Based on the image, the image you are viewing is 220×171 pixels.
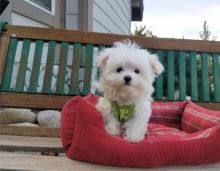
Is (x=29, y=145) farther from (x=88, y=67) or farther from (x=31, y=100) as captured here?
(x=88, y=67)

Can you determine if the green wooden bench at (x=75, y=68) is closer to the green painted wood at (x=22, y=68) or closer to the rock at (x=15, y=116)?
the green painted wood at (x=22, y=68)

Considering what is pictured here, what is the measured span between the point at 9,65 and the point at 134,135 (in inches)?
57.9

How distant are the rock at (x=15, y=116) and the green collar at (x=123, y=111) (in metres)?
1.67

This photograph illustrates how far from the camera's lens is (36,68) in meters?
3.72

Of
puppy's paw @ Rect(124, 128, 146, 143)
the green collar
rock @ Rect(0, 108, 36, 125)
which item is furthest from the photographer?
rock @ Rect(0, 108, 36, 125)

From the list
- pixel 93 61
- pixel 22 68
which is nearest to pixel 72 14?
pixel 93 61

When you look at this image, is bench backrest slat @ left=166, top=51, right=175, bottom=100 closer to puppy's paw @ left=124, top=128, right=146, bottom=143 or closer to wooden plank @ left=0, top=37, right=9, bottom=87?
puppy's paw @ left=124, top=128, right=146, bottom=143

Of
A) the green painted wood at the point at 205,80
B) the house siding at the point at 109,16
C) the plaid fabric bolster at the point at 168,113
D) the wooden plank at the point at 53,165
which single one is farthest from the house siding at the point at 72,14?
the wooden plank at the point at 53,165

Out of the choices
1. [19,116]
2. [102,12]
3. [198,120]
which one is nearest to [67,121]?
[198,120]

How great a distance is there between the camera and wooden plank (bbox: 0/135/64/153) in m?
2.71

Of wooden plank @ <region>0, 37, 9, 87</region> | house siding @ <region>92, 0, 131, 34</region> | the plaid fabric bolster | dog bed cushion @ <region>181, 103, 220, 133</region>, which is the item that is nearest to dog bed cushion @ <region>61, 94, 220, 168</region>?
dog bed cushion @ <region>181, 103, 220, 133</region>

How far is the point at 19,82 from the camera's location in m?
3.67

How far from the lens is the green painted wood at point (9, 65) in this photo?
3.63 meters

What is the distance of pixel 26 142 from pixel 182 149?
3.42 feet
